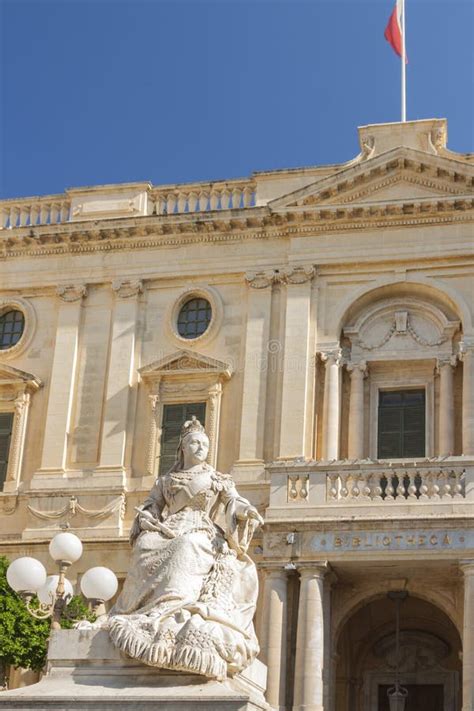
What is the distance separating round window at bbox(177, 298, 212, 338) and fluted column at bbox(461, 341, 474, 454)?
5708 mm

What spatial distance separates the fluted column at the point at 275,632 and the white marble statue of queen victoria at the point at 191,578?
37.7ft

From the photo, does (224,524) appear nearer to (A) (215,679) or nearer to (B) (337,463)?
(A) (215,679)

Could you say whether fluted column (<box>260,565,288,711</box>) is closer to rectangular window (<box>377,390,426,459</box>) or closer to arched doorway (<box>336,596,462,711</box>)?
arched doorway (<box>336,596,462,711</box>)

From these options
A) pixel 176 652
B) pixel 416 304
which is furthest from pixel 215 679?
pixel 416 304

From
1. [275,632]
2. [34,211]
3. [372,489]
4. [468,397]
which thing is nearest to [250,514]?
[275,632]

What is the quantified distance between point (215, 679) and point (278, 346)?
695 inches

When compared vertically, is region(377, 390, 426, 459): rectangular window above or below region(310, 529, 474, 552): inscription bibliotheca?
above

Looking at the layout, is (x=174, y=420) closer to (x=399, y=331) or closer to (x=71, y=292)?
(x=71, y=292)

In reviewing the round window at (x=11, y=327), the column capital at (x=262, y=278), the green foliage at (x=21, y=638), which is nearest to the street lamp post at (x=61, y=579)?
the green foliage at (x=21, y=638)

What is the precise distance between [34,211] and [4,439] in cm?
562

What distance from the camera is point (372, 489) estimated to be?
22250 millimetres

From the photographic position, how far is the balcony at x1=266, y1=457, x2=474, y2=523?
21.7 meters

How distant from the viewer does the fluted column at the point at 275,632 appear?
21.2 m

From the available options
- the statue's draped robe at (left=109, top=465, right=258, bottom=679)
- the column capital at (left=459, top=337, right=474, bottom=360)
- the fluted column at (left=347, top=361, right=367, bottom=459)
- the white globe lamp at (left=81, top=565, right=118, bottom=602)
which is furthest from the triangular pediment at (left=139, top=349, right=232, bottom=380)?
the statue's draped robe at (left=109, top=465, right=258, bottom=679)
